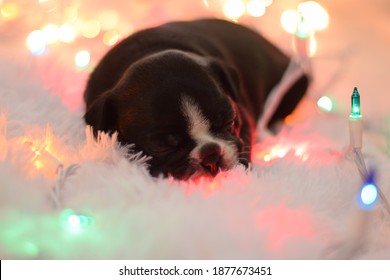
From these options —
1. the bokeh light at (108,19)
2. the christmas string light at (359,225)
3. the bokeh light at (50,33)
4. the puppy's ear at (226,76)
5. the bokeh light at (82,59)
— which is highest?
the bokeh light at (108,19)

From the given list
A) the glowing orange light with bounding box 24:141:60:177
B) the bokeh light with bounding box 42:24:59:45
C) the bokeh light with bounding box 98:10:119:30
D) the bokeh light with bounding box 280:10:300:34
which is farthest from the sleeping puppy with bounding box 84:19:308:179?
the bokeh light with bounding box 98:10:119:30

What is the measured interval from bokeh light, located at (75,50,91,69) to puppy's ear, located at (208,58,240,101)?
760 mm

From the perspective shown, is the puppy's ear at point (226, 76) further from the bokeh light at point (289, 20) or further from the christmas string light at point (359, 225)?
the bokeh light at point (289, 20)

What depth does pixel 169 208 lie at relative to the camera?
124 cm

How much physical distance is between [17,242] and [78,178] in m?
0.21

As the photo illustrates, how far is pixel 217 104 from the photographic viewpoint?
1.53 metres

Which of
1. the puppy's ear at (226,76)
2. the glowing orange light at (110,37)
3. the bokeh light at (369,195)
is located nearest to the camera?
the bokeh light at (369,195)

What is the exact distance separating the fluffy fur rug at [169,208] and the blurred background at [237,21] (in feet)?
1.72

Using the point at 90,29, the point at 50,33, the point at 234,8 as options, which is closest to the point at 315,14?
the point at 234,8

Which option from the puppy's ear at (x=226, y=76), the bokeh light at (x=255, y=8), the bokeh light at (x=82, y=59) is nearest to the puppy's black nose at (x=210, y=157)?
the puppy's ear at (x=226, y=76)

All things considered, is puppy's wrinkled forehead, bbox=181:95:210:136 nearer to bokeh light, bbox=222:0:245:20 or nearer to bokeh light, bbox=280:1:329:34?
bokeh light, bbox=280:1:329:34

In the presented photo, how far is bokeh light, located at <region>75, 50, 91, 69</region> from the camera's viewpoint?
2277 millimetres

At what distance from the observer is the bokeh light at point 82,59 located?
2.28m

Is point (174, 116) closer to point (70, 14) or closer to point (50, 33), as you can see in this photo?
point (50, 33)
